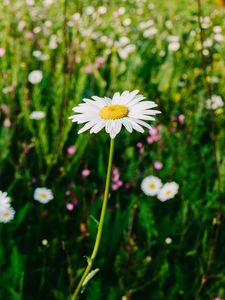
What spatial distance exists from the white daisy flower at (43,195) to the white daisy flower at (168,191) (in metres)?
0.37

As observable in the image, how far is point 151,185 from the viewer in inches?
57.7

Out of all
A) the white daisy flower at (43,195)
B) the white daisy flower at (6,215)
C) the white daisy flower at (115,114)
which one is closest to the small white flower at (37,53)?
the white daisy flower at (43,195)

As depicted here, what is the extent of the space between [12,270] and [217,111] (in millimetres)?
1286

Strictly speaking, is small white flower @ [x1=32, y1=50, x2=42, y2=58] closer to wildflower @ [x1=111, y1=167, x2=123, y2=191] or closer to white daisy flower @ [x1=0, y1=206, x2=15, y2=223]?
wildflower @ [x1=111, y1=167, x2=123, y2=191]

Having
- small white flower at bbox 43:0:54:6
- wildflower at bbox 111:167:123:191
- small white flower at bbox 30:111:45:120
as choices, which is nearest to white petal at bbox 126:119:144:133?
wildflower at bbox 111:167:123:191

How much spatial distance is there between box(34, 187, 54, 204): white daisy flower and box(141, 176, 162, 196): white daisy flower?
32cm

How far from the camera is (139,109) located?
75 centimetres

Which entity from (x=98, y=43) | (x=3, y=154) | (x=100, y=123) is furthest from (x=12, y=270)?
(x=98, y=43)

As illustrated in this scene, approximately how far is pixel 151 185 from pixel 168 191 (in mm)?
→ 66

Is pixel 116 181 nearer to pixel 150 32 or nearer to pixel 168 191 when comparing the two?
pixel 168 191

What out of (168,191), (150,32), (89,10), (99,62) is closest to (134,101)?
(168,191)

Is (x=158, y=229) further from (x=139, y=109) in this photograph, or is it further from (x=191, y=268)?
(x=139, y=109)

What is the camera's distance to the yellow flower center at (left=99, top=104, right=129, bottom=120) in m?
0.73

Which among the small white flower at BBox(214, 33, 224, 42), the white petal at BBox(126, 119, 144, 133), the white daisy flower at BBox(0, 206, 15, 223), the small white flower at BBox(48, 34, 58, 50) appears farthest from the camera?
the small white flower at BBox(214, 33, 224, 42)
